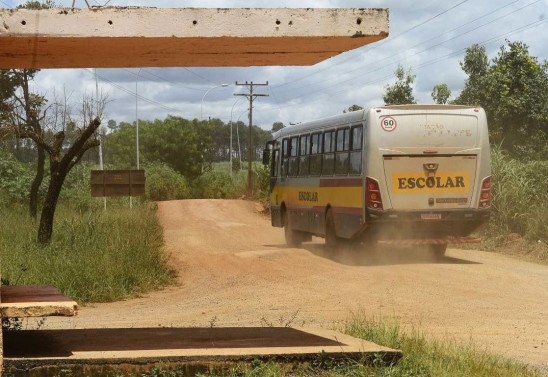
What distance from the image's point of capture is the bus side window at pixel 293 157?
24708 mm

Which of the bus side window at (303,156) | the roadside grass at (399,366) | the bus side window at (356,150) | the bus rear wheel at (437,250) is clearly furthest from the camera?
the bus side window at (303,156)

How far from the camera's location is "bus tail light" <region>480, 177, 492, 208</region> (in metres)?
20.1

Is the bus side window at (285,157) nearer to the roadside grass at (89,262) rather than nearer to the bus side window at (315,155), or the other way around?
the bus side window at (315,155)

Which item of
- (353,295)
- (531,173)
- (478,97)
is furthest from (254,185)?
(353,295)

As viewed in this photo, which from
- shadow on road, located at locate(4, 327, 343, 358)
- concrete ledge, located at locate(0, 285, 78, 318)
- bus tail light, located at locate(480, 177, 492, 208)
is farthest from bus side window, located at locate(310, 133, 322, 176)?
concrete ledge, located at locate(0, 285, 78, 318)

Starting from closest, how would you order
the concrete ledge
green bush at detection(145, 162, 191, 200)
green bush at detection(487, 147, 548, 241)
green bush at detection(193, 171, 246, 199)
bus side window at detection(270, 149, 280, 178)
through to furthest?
the concrete ledge
green bush at detection(487, 147, 548, 241)
bus side window at detection(270, 149, 280, 178)
green bush at detection(145, 162, 191, 200)
green bush at detection(193, 171, 246, 199)

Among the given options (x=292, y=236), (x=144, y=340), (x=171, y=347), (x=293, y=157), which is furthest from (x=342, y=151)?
(x=171, y=347)

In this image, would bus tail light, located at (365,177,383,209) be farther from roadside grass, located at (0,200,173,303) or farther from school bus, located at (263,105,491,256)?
roadside grass, located at (0,200,173,303)

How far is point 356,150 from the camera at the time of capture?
66.3 ft

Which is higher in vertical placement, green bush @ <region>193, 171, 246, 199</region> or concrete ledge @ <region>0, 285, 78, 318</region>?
green bush @ <region>193, 171, 246, 199</region>

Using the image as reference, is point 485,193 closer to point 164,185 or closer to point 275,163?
point 275,163

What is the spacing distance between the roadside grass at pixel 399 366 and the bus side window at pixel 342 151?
36.3ft

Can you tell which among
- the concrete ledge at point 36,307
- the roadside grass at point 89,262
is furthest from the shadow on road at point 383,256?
the concrete ledge at point 36,307

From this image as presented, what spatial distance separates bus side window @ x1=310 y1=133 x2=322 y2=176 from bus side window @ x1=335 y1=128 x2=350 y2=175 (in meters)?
1.21
